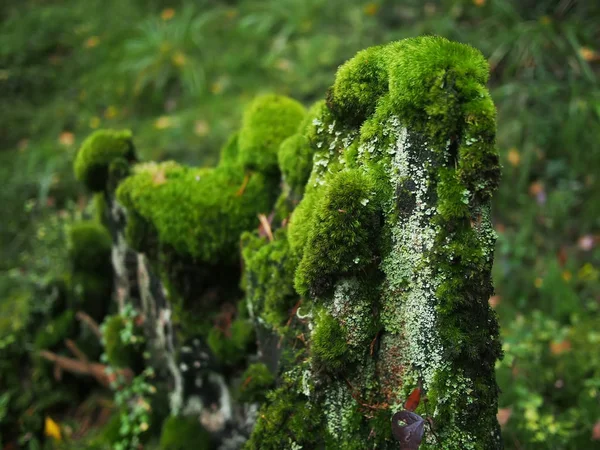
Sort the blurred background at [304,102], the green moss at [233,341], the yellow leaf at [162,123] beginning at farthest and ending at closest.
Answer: the yellow leaf at [162,123], the blurred background at [304,102], the green moss at [233,341]

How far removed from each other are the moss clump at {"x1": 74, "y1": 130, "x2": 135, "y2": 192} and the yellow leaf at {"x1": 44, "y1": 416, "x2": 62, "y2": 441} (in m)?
1.80

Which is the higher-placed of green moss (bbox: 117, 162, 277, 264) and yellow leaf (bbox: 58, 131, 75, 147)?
green moss (bbox: 117, 162, 277, 264)

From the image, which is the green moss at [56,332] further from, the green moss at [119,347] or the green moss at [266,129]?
the green moss at [266,129]

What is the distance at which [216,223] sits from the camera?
97.7 inches

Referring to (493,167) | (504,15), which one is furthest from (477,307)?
(504,15)

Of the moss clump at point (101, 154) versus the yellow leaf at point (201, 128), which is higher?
the moss clump at point (101, 154)

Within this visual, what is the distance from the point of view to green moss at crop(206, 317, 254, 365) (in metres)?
2.45

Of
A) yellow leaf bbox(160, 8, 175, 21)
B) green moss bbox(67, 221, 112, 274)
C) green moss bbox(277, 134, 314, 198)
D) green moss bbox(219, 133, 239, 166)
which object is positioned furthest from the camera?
yellow leaf bbox(160, 8, 175, 21)

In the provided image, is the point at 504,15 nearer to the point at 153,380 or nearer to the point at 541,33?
the point at 541,33

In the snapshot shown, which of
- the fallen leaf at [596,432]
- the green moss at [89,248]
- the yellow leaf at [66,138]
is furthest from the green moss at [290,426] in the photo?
the yellow leaf at [66,138]

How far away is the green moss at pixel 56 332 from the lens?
12.2ft

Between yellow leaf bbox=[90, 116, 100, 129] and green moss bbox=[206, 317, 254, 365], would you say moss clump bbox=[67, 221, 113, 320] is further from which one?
yellow leaf bbox=[90, 116, 100, 129]

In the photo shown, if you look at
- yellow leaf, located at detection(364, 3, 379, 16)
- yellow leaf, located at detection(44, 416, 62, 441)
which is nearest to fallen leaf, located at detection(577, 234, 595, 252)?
yellow leaf, located at detection(364, 3, 379, 16)

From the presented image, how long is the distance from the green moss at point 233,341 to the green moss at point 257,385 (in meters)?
0.28
